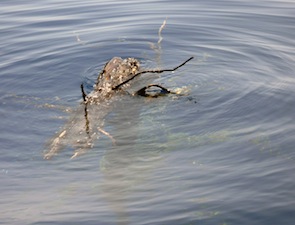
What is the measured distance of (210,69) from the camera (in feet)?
24.9

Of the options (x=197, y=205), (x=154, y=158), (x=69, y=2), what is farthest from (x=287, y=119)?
(x=69, y=2)

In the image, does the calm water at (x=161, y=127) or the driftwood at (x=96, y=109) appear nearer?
the calm water at (x=161, y=127)

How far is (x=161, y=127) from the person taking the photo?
224 inches

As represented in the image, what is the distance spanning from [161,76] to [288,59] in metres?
2.08

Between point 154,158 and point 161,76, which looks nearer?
point 154,158

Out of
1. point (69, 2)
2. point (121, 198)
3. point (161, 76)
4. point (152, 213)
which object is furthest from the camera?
point (69, 2)

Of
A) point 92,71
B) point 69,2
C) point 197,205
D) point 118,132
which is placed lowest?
point 197,205

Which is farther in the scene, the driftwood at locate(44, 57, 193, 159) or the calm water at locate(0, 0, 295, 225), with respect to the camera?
the driftwood at locate(44, 57, 193, 159)

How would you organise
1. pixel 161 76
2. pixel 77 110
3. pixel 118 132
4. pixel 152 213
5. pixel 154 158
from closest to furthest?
pixel 152 213
pixel 154 158
pixel 118 132
pixel 77 110
pixel 161 76

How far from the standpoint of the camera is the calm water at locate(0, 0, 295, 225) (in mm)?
4090

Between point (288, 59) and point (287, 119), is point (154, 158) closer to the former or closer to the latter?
point (287, 119)

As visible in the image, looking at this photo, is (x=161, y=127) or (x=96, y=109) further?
(x=96, y=109)

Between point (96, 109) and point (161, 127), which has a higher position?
point (96, 109)

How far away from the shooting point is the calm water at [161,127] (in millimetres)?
4090
